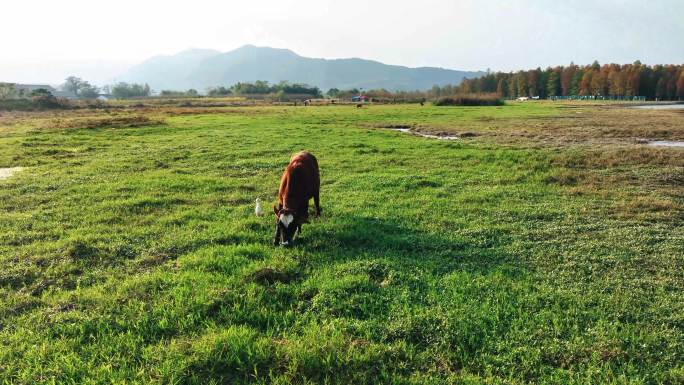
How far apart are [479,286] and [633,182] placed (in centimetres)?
1155

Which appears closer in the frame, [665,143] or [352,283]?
[352,283]

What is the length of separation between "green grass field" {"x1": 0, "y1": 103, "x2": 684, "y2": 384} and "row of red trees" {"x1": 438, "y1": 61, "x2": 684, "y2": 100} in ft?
488

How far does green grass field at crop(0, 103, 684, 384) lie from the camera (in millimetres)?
5262

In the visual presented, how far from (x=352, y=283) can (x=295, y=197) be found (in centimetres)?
337

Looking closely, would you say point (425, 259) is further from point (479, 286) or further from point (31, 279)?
point (31, 279)

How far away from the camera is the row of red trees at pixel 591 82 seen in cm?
13415

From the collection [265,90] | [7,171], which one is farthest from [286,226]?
[265,90]

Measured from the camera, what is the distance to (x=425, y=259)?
839cm

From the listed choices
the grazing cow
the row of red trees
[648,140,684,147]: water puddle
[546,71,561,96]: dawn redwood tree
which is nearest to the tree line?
the row of red trees

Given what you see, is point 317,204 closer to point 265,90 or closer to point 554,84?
point 554,84

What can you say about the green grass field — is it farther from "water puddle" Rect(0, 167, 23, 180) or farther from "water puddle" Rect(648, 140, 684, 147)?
"water puddle" Rect(648, 140, 684, 147)

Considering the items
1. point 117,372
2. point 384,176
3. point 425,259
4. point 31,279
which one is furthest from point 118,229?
point 384,176

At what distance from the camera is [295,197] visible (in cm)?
998

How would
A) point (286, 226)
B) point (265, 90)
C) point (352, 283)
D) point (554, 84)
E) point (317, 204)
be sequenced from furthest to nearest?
point (265, 90) → point (554, 84) → point (317, 204) → point (286, 226) → point (352, 283)
